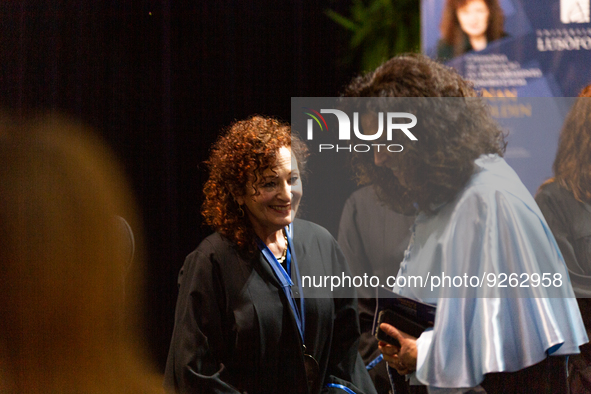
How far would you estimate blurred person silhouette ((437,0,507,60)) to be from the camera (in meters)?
1.96

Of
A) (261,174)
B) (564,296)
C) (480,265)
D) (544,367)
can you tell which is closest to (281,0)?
(261,174)

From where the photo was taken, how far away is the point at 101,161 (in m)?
2.23

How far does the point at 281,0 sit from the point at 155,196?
1.08 metres

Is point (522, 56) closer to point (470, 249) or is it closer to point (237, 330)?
point (470, 249)

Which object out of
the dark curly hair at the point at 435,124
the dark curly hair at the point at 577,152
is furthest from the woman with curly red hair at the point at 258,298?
the dark curly hair at the point at 577,152

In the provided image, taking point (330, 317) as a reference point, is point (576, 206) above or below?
above

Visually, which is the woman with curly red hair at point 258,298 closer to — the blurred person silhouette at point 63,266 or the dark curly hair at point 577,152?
the blurred person silhouette at point 63,266

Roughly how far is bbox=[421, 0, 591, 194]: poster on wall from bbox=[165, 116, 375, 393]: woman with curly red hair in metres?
0.81

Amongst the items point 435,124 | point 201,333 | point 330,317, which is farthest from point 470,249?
point 201,333

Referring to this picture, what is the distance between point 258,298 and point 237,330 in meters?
0.13

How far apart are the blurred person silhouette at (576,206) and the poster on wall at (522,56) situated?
0.15 feet

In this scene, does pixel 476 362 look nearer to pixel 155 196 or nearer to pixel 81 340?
pixel 155 196

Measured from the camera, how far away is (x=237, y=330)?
1.70m

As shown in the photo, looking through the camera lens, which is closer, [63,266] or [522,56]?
[522,56]
